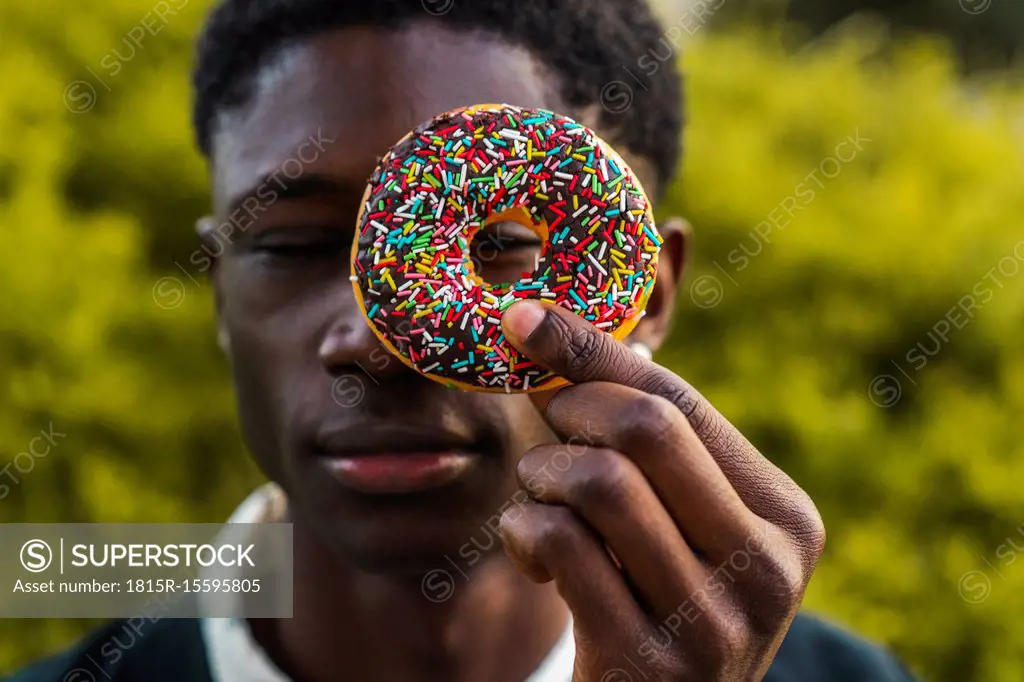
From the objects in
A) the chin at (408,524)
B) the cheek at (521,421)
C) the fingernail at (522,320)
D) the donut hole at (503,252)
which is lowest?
the chin at (408,524)

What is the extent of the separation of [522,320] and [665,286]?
0.99 metres

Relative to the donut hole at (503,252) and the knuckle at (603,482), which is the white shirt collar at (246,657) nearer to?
the donut hole at (503,252)

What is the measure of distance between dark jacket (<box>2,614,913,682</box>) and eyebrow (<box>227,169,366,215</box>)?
117 cm

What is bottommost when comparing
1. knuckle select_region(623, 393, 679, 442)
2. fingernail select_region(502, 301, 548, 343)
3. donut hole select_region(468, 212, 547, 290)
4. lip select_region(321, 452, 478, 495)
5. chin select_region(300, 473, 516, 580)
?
chin select_region(300, 473, 516, 580)

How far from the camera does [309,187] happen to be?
6.53ft

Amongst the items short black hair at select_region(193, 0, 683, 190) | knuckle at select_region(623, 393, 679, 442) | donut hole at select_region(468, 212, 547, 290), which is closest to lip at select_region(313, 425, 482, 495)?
donut hole at select_region(468, 212, 547, 290)

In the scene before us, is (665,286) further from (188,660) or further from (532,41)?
(188,660)

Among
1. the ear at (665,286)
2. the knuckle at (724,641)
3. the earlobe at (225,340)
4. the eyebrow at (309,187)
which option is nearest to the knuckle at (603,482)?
the knuckle at (724,641)

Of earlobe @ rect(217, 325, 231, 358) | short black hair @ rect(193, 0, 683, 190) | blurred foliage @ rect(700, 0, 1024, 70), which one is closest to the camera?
short black hair @ rect(193, 0, 683, 190)

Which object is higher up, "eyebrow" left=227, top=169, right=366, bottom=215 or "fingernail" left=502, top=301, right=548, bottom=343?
"fingernail" left=502, top=301, right=548, bottom=343

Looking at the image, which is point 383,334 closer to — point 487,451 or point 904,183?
point 487,451

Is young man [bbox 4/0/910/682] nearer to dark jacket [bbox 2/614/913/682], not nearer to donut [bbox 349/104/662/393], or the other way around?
dark jacket [bbox 2/614/913/682]

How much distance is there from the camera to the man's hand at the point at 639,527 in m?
1.51

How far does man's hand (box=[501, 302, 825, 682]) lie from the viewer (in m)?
1.51
